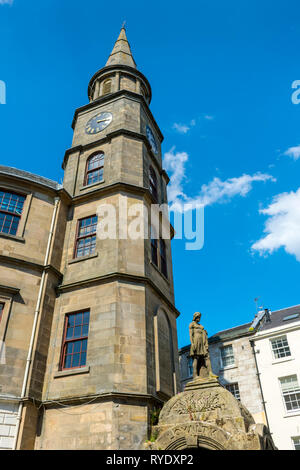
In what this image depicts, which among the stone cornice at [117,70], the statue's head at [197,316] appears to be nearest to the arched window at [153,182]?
the statue's head at [197,316]

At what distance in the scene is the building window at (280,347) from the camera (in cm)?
2741

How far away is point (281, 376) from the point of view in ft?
86.3

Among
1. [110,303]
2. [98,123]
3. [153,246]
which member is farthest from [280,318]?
[98,123]

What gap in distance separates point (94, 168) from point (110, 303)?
8902 mm

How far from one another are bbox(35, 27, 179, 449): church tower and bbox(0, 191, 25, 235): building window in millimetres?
2449

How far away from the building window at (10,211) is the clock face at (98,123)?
23.7ft

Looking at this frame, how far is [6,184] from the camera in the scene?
17266 millimetres

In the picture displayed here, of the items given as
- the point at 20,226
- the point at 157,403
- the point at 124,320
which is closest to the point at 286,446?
the point at 157,403

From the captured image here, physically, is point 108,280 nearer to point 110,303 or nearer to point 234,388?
point 110,303

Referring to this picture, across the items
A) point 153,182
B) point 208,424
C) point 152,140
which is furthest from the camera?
point 152,140

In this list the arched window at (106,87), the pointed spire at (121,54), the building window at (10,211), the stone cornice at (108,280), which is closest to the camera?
the stone cornice at (108,280)

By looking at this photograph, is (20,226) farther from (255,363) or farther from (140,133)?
(255,363)

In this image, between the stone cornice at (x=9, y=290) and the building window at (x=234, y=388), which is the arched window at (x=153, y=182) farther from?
the building window at (x=234, y=388)

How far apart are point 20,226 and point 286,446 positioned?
2173 cm
